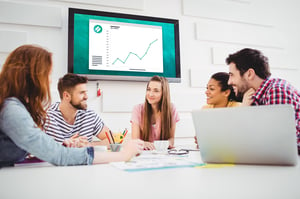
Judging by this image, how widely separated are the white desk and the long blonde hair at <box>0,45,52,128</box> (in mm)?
354

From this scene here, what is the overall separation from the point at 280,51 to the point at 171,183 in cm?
331

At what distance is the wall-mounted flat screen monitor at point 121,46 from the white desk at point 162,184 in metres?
1.80

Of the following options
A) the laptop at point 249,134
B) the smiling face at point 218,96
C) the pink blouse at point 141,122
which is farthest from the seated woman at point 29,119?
the smiling face at point 218,96

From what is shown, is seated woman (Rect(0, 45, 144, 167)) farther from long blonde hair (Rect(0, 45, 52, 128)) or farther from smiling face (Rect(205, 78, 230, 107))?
smiling face (Rect(205, 78, 230, 107))

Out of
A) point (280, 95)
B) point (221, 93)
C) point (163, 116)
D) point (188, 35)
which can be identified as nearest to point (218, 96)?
point (221, 93)

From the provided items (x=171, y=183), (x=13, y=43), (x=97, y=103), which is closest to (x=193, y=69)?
(x=97, y=103)

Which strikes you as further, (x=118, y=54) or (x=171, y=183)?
(x=118, y=54)

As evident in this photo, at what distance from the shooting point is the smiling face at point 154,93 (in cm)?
226

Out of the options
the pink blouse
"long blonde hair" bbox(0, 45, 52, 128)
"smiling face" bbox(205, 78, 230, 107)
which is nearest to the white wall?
the pink blouse

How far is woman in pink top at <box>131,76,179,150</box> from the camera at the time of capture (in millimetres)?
2191

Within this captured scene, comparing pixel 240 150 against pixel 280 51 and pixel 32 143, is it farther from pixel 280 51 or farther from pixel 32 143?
pixel 280 51

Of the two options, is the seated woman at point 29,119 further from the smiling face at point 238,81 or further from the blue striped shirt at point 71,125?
the smiling face at point 238,81

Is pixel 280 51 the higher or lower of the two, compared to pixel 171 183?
higher

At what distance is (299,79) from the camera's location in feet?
11.0
